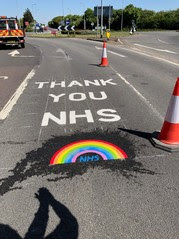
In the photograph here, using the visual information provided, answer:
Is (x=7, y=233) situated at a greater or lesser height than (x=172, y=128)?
lesser

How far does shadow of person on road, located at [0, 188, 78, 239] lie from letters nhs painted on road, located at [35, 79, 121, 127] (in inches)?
91.3

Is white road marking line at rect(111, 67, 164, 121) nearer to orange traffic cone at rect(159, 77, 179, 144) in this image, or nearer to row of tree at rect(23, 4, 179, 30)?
orange traffic cone at rect(159, 77, 179, 144)

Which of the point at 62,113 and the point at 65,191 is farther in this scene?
the point at 62,113

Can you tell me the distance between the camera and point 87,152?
3.88 m

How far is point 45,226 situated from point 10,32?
19.5 meters

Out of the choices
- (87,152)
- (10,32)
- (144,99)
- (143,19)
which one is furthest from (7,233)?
(143,19)

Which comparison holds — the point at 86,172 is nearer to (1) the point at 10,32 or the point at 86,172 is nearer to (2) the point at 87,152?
(2) the point at 87,152

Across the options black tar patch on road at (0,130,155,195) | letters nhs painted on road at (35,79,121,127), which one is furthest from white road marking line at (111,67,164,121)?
black tar patch on road at (0,130,155,195)

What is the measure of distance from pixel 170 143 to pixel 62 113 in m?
2.48

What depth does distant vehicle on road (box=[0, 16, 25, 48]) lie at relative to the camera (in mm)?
19562

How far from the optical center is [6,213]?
8.85ft

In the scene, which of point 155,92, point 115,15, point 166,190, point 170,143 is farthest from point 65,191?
point 115,15

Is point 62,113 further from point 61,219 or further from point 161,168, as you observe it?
point 61,219

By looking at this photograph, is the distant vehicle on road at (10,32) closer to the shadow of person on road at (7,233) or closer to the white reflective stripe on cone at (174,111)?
the white reflective stripe on cone at (174,111)
